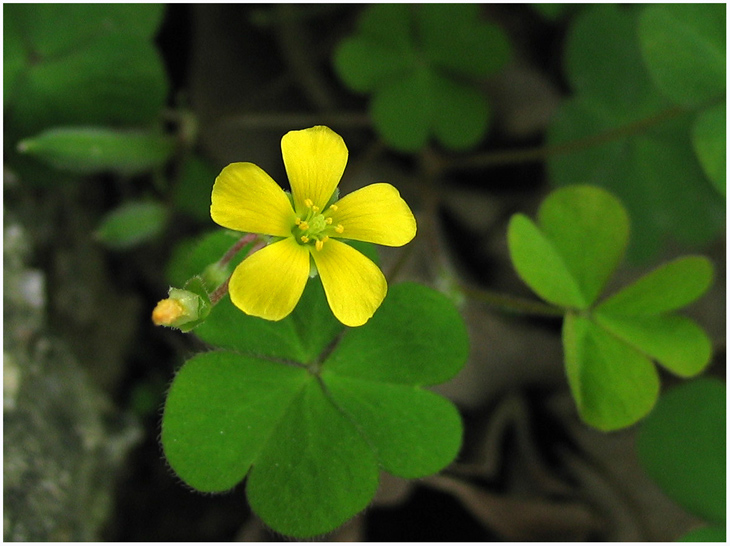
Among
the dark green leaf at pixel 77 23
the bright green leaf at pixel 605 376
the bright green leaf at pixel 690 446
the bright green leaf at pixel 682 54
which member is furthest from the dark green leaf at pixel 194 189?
the bright green leaf at pixel 690 446

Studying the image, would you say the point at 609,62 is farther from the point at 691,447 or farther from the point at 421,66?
the point at 691,447

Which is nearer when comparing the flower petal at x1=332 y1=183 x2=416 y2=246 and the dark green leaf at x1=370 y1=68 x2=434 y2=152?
the flower petal at x1=332 y1=183 x2=416 y2=246

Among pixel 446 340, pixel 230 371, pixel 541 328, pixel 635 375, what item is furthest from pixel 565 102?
pixel 230 371

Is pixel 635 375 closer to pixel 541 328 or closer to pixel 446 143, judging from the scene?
pixel 541 328

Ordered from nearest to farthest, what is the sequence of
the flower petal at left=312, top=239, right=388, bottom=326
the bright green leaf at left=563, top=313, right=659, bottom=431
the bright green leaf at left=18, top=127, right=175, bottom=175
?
the flower petal at left=312, top=239, right=388, bottom=326
the bright green leaf at left=563, top=313, right=659, bottom=431
the bright green leaf at left=18, top=127, right=175, bottom=175

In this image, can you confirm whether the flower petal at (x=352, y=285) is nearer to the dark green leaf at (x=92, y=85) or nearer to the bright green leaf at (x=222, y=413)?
the bright green leaf at (x=222, y=413)

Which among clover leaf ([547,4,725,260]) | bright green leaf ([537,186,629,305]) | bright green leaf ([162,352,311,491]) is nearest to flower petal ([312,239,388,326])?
bright green leaf ([162,352,311,491])

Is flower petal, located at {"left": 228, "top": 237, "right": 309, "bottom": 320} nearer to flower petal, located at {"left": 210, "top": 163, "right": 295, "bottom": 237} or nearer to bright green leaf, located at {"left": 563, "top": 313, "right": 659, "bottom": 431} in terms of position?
flower petal, located at {"left": 210, "top": 163, "right": 295, "bottom": 237}
